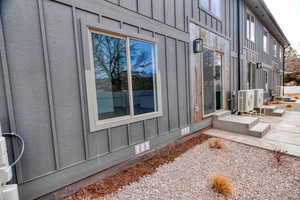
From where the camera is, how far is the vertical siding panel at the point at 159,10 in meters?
2.81

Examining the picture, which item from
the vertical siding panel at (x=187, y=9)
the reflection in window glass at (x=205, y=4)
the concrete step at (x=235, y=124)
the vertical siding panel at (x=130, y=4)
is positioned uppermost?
the reflection in window glass at (x=205, y=4)

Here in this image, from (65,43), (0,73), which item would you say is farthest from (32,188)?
(65,43)

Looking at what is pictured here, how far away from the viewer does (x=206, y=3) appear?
13.7 feet

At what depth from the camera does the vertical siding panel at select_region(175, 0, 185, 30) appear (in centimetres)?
328

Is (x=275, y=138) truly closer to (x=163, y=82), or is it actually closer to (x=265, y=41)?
(x=163, y=82)

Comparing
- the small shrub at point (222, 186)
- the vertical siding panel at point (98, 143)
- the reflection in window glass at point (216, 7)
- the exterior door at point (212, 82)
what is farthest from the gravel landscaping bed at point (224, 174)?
the reflection in window glass at point (216, 7)

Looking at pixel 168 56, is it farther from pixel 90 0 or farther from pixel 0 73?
pixel 0 73

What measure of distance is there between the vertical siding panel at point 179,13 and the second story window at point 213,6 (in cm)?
98

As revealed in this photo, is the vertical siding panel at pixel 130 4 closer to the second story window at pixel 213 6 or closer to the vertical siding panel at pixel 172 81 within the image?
the vertical siding panel at pixel 172 81

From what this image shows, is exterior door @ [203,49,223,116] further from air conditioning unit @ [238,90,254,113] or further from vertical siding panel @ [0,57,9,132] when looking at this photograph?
vertical siding panel @ [0,57,9,132]

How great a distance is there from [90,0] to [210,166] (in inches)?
124

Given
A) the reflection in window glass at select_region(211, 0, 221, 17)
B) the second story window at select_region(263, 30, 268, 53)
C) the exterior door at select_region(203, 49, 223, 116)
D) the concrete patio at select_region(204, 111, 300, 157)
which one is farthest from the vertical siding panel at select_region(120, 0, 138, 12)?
the second story window at select_region(263, 30, 268, 53)

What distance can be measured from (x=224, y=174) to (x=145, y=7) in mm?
3141

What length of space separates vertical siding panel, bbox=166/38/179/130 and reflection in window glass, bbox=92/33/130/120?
1.10m
